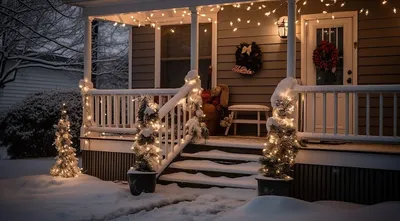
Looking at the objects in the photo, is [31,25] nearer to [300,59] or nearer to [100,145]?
[100,145]

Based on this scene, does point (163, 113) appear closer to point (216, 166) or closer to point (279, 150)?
point (216, 166)

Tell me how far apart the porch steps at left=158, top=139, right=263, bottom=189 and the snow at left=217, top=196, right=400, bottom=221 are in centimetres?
131

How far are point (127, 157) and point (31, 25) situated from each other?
8514 mm

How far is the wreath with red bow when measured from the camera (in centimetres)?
904

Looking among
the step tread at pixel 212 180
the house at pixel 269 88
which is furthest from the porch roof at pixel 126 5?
the step tread at pixel 212 180

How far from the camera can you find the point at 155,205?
6598mm

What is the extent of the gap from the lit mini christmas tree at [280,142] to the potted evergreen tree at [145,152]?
5.43ft

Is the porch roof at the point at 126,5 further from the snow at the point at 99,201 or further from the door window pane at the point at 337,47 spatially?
the snow at the point at 99,201

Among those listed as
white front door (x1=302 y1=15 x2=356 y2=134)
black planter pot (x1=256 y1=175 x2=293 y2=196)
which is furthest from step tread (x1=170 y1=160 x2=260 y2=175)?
white front door (x1=302 y1=15 x2=356 y2=134)

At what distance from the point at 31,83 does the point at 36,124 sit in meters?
8.32

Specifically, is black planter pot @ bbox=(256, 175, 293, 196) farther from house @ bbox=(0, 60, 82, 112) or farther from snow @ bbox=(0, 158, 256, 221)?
house @ bbox=(0, 60, 82, 112)

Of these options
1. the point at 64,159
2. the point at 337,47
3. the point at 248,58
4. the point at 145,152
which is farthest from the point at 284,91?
the point at 64,159

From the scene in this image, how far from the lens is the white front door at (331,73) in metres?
9.00

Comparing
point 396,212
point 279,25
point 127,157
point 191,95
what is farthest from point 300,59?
point 396,212
